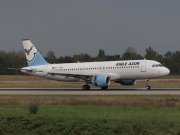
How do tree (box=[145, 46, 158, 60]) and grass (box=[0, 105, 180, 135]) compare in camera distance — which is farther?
tree (box=[145, 46, 158, 60])

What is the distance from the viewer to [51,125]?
2078cm

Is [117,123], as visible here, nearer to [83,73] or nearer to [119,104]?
[119,104]

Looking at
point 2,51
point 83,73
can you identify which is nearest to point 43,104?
point 83,73

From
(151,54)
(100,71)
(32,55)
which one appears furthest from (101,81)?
(151,54)

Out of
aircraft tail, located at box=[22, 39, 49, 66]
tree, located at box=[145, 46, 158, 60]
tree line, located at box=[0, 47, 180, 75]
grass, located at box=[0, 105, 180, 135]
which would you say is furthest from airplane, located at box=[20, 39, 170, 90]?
tree, located at box=[145, 46, 158, 60]

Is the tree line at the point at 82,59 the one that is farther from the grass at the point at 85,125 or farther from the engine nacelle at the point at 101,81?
the grass at the point at 85,125

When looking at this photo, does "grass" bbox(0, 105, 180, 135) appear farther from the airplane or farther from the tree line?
the tree line

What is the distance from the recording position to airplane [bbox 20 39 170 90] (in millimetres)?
58344

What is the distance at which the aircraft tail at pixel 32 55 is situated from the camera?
69250mm

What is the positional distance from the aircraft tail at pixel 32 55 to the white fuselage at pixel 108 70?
1.25m

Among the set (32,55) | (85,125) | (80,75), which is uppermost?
(32,55)

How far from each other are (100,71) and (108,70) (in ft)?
4.42

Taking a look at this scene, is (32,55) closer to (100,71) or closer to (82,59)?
(100,71)

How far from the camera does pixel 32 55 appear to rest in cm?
6950
